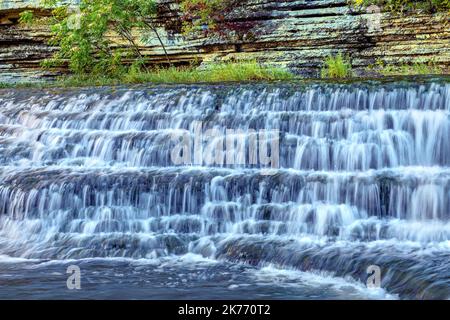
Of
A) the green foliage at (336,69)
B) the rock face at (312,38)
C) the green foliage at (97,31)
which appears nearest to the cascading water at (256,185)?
the green foliage at (336,69)

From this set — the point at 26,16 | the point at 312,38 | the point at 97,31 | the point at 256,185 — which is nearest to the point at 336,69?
the point at 312,38

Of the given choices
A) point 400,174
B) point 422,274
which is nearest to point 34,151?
point 400,174

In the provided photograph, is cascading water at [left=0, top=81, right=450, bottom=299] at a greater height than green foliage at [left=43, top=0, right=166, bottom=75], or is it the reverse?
green foliage at [left=43, top=0, right=166, bottom=75]

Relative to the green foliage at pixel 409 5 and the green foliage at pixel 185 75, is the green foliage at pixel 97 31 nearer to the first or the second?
the green foliage at pixel 185 75

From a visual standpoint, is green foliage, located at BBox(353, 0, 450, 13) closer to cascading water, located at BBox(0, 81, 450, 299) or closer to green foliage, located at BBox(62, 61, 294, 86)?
green foliage, located at BBox(62, 61, 294, 86)

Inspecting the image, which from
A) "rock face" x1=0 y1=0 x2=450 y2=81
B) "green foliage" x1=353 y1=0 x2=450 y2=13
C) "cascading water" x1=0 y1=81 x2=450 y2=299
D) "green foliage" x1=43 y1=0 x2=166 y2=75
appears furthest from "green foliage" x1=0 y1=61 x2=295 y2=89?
"cascading water" x1=0 y1=81 x2=450 y2=299

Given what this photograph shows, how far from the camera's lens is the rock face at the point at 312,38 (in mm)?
13891

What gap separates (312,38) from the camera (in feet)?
48.9

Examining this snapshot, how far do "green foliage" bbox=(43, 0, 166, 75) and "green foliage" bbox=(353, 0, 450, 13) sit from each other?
205 inches

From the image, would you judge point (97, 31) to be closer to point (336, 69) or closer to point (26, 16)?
point (26, 16)

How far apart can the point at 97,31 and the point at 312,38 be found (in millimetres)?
5139

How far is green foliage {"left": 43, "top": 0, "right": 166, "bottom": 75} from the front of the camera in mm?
16031

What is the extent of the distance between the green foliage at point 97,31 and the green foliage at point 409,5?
5212mm
